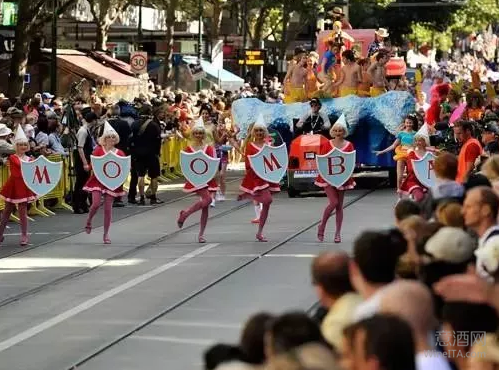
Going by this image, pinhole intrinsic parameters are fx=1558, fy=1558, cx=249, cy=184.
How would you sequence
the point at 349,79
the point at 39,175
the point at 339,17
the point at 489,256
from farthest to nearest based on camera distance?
the point at 339,17
the point at 349,79
the point at 39,175
the point at 489,256

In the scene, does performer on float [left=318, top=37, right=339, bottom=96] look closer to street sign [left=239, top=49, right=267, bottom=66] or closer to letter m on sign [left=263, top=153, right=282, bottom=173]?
letter m on sign [left=263, top=153, right=282, bottom=173]

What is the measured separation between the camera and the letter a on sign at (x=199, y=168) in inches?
804

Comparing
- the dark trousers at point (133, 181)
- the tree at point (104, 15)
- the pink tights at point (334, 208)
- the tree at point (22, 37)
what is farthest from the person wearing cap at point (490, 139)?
the tree at point (104, 15)

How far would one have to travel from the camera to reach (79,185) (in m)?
24.3

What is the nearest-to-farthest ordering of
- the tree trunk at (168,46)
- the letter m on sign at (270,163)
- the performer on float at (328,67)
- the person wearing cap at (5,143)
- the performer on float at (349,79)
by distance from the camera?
the letter m on sign at (270,163) → the person wearing cap at (5,143) → the performer on float at (349,79) → the performer on float at (328,67) → the tree trunk at (168,46)

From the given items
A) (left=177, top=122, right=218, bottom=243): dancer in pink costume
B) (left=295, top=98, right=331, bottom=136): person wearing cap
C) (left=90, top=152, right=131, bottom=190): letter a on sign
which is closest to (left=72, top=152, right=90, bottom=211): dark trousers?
(left=177, top=122, right=218, bottom=243): dancer in pink costume

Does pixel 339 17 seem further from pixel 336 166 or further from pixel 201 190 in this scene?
pixel 201 190

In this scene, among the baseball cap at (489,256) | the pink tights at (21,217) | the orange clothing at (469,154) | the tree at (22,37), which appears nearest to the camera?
the baseball cap at (489,256)

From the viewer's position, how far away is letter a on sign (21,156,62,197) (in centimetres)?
1994

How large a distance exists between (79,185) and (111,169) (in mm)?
3878

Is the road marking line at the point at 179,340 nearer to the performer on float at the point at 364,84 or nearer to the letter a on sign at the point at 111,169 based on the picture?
the letter a on sign at the point at 111,169

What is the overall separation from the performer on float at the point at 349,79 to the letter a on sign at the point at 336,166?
8.62 meters

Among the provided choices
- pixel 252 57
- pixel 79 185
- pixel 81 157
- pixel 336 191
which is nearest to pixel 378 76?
pixel 79 185

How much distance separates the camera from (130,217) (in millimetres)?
24062
